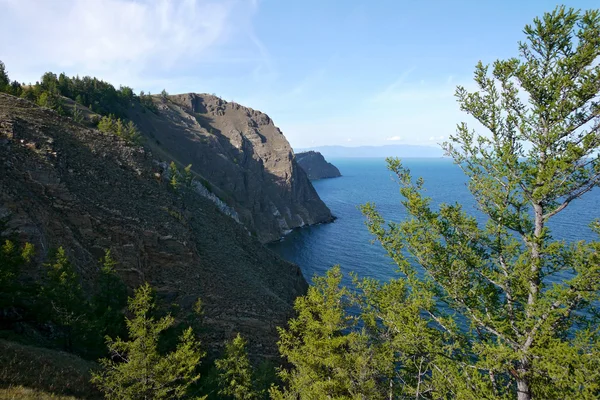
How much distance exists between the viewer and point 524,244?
9.23 meters

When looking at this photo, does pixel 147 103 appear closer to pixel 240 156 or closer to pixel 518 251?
pixel 240 156

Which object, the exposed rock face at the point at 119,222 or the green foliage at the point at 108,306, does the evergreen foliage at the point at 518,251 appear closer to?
the green foliage at the point at 108,306

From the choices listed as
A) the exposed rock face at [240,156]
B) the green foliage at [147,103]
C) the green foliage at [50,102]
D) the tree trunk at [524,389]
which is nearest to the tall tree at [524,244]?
the tree trunk at [524,389]

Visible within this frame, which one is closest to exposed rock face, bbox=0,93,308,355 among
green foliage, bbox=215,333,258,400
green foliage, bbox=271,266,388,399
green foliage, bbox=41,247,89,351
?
green foliage, bbox=41,247,89,351

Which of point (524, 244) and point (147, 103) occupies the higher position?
point (147, 103)

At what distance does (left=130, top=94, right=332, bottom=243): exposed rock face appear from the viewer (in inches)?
3962

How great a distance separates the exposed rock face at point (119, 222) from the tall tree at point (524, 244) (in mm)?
28309

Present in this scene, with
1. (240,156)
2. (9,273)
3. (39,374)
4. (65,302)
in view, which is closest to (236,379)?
(39,374)

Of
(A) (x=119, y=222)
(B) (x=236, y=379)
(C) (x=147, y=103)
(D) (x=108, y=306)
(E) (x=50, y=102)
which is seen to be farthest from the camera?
(C) (x=147, y=103)

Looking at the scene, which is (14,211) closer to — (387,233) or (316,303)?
(316,303)

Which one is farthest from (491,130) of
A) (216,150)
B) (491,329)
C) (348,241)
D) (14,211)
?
(216,150)

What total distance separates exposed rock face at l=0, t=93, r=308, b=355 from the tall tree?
92.9 feet

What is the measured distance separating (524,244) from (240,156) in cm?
11962

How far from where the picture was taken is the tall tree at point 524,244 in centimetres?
764
